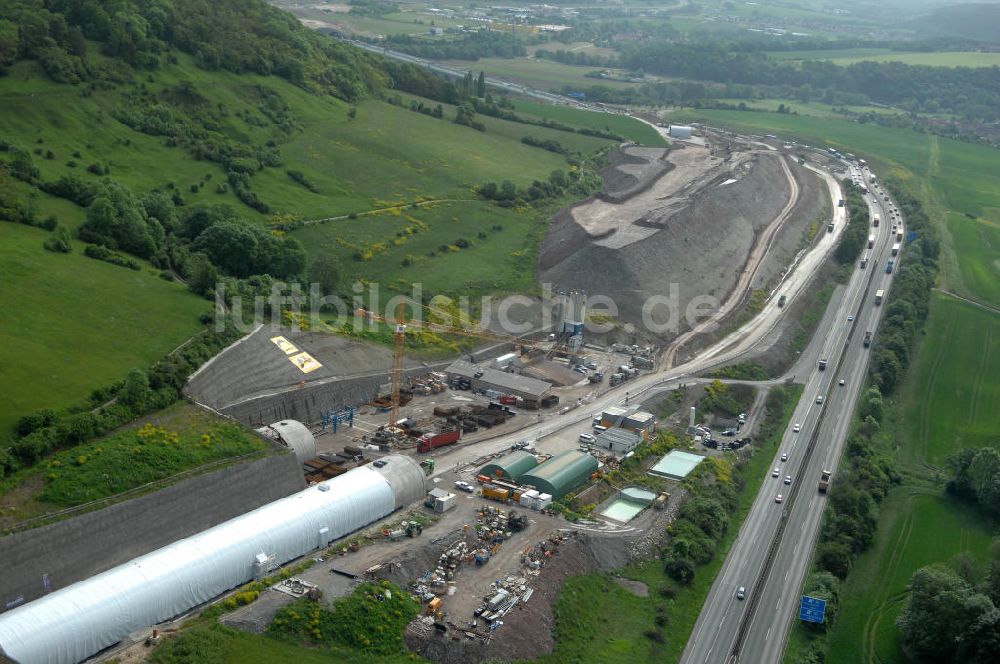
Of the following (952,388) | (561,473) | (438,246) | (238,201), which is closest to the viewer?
(561,473)

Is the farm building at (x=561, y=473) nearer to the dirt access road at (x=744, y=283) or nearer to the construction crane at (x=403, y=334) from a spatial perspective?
the construction crane at (x=403, y=334)

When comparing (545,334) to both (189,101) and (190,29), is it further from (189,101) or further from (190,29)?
(190,29)

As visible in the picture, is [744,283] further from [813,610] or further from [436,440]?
[813,610]

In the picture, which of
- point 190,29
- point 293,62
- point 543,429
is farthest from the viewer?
point 293,62

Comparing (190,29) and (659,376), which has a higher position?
(190,29)

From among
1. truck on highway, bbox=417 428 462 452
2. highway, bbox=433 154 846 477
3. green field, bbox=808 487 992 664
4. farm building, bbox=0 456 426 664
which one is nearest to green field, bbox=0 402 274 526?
farm building, bbox=0 456 426 664

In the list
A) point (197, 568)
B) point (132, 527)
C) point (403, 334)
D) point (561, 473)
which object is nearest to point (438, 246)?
point (403, 334)

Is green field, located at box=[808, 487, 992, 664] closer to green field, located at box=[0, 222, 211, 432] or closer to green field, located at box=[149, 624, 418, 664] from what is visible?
green field, located at box=[149, 624, 418, 664]

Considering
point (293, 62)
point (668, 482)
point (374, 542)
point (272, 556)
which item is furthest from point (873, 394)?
point (293, 62)
